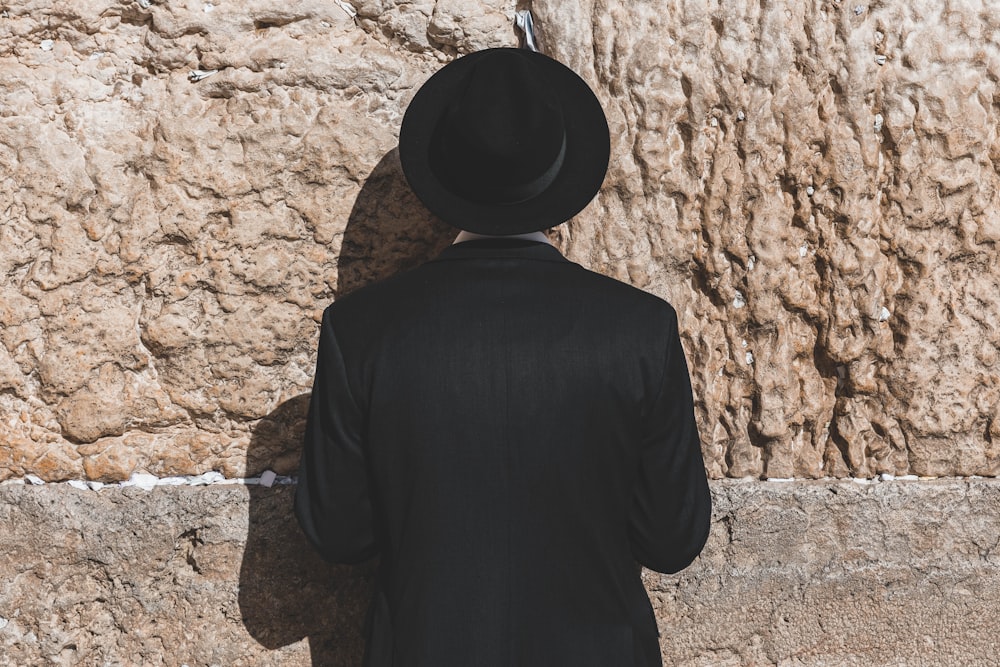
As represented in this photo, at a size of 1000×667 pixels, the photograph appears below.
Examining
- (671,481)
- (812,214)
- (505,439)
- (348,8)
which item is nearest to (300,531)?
(505,439)

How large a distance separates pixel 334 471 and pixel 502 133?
2.50 feet

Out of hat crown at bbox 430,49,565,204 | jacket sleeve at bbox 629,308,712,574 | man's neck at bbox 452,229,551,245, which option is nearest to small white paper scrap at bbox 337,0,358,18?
hat crown at bbox 430,49,565,204

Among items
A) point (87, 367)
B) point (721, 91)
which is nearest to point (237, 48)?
point (87, 367)

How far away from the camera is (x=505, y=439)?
1744mm

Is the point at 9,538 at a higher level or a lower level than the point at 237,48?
lower

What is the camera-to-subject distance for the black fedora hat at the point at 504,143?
1658mm

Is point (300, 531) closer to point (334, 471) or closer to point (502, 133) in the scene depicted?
point (334, 471)

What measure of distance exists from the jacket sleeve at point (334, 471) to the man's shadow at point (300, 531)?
1.26ft

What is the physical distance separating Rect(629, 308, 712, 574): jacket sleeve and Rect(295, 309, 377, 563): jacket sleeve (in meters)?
0.57

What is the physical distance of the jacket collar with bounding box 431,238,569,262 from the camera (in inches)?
70.3

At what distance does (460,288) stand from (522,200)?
206 mm

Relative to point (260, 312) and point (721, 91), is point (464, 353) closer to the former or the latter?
point (260, 312)

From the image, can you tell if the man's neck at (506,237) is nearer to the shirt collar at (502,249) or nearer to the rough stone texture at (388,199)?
the shirt collar at (502,249)

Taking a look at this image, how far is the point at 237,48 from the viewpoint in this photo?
7.36 ft
